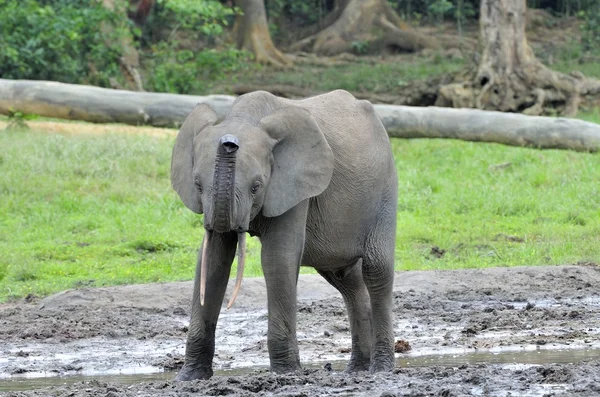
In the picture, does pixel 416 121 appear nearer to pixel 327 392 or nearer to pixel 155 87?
pixel 155 87

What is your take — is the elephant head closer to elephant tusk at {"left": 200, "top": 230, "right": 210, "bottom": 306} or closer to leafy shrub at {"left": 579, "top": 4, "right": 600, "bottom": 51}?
Result: elephant tusk at {"left": 200, "top": 230, "right": 210, "bottom": 306}

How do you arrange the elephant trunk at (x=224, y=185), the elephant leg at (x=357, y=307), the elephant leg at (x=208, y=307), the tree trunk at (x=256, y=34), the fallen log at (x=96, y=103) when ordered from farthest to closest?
the tree trunk at (x=256, y=34)
the fallen log at (x=96, y=103)
the elephant leg at (x=357, y=307)
the elephant leg at (x=208, y=307)
the elephant trunk at (x=224, y=185)

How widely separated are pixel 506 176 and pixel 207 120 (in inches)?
350

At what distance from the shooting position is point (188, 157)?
6434 mm

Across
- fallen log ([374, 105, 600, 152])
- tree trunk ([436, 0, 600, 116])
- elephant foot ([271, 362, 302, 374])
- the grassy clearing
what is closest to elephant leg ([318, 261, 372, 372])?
elephant foot ([271, 362, 302, 374])

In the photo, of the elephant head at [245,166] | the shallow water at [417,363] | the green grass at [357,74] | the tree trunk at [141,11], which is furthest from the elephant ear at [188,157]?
the tree trunk at [141,11]

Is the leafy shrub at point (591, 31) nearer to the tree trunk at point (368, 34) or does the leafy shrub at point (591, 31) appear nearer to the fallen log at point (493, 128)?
the tree trunk at point (368, 34)

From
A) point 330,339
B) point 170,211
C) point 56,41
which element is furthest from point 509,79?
point 330,339

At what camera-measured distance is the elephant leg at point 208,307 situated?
641 centimetres

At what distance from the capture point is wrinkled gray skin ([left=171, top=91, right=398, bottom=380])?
6055 millimetres

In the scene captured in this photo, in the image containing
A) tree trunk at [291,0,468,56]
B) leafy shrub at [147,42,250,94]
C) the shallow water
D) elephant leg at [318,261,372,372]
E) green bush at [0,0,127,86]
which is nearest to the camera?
the shallow water

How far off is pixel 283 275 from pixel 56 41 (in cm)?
1319

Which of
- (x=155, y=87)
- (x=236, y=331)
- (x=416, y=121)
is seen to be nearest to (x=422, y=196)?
(x=416, y=121)

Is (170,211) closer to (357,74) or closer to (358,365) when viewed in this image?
(358,365)
